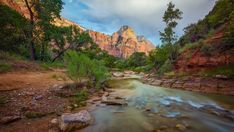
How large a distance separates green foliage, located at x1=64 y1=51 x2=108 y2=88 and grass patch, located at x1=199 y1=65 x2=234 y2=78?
1212 cm

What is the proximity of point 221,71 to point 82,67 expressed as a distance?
14.5 m

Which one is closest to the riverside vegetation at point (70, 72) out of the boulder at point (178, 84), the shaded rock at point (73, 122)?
the shaded rock at point (73, 122)

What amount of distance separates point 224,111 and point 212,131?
364cm

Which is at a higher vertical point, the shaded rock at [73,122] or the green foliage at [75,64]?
the green foliage at [75,64]

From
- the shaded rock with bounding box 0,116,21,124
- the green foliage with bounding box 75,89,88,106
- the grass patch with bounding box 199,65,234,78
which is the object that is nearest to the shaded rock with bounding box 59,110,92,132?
the shaded rock with bounding box 0,116,21,124

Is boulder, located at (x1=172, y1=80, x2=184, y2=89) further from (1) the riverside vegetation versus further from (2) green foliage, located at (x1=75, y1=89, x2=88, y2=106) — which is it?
(2) green foliage, located at (x1=75, y1=89, x2=88, y2=106)

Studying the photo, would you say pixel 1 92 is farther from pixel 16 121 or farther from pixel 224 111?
pixel 224 111

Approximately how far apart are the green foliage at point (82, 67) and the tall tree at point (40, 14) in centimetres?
1210

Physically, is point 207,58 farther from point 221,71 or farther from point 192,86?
point 192,86

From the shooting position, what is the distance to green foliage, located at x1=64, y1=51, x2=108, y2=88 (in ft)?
36.8

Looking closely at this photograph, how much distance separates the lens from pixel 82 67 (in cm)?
1159

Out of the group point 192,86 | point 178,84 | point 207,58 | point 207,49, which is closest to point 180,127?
point 192,86

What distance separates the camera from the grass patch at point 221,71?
14.9 meters

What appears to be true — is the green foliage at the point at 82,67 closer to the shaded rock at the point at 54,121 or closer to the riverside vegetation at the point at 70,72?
the riverside vegetation at the point at 70,72
